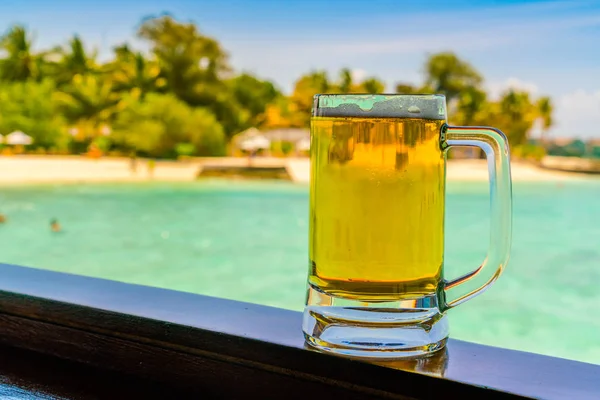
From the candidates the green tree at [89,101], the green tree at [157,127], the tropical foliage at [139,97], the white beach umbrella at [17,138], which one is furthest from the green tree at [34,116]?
the green tree at [157,127]

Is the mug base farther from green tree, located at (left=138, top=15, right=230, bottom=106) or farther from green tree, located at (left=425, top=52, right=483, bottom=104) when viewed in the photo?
green tree, located at (left=425, top=52, right=483, bottom=104)

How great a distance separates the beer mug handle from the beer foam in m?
0.02

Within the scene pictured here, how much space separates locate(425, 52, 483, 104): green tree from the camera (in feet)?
110

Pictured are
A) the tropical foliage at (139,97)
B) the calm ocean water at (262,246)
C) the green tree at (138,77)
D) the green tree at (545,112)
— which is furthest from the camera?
the green tree at (545,112)

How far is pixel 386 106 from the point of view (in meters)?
0.58

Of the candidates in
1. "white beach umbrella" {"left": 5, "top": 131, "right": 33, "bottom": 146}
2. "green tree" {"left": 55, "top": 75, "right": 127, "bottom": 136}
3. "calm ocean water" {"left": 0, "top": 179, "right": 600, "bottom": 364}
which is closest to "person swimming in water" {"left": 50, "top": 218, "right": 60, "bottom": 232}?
"calm ocean water" {"left": 0, "top": 179, "right": 600, "bottom": 364}

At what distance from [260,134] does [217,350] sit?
99.0 feet

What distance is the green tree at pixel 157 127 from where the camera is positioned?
24766 mm

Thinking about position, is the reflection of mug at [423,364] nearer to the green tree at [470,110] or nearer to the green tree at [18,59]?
the green tree at [18,59]

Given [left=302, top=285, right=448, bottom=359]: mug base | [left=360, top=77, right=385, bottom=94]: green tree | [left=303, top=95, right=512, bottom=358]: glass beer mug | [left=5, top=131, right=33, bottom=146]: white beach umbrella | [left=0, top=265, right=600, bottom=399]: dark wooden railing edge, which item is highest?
[left=303, top=95, right=512, bottom=358]: glass beer mug

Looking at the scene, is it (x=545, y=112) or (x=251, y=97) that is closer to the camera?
(x=251, y=97)

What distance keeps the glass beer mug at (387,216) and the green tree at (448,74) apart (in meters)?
33.7

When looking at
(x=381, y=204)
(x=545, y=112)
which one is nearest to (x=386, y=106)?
(x=381, y=204)

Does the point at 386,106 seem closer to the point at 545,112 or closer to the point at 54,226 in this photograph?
the point at 54,226
